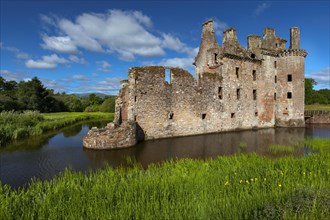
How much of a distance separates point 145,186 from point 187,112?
14304 millimetres

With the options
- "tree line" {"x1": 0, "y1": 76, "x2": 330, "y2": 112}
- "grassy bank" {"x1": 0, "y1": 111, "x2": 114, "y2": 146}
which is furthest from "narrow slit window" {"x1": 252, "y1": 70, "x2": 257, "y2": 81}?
"tree line" {"x1": 0, "y1": 76, "x2": 330, "y2": 112}

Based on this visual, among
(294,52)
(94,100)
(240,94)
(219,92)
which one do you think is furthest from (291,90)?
(94,100)

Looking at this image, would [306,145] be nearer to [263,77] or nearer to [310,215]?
[310,215]

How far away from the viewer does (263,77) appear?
2575cm

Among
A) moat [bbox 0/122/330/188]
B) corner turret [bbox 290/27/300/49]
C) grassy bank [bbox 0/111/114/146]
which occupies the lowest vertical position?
moat [bbox 0/122/330/188]

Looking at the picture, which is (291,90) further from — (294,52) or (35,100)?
(35,100)

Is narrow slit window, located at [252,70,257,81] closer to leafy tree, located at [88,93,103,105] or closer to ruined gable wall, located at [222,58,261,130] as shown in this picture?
ruined gable wall, located at [222,58,261,130]

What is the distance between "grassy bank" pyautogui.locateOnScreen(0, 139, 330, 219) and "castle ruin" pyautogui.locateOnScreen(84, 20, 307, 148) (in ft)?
30.2

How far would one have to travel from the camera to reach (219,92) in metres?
22.1

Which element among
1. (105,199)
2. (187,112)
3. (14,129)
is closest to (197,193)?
(105,199)

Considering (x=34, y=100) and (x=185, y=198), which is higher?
(x=34, y=100)

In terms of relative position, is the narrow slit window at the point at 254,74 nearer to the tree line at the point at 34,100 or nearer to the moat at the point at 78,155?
the moat at the point at 78,155

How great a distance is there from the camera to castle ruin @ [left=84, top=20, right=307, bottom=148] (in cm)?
1756

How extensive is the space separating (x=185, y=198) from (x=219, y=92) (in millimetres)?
18059
